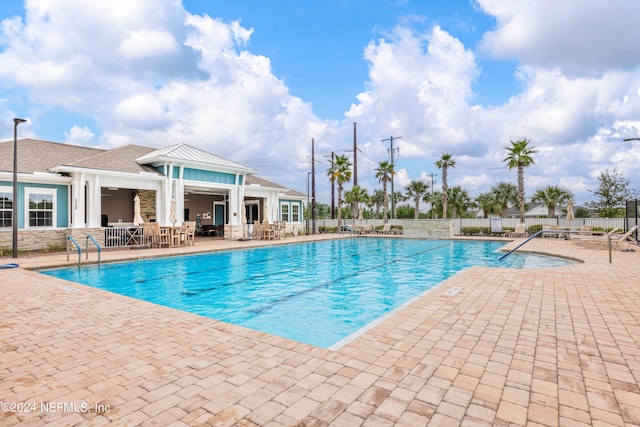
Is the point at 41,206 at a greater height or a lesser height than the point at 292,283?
greater

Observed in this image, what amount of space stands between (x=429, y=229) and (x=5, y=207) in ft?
73.2

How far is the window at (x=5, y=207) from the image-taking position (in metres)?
13.6

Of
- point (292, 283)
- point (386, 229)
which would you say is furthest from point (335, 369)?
point (386, 229)

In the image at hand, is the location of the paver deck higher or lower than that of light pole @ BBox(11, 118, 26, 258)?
lower

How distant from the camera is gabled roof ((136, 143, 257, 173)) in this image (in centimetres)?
1752

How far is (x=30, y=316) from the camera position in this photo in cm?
485

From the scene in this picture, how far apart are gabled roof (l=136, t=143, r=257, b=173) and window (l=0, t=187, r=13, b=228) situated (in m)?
5.59

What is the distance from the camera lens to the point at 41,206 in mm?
14477

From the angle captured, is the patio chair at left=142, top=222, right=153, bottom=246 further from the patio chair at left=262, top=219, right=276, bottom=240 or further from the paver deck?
the paver deck

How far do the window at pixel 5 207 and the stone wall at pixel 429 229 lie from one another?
21.2m

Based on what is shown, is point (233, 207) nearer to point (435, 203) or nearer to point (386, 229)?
point (386, 229)

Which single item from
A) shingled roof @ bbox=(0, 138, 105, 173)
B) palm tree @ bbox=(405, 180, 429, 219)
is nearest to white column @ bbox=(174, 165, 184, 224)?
shingled roof @ bbox=(0, 138, 105, 173)

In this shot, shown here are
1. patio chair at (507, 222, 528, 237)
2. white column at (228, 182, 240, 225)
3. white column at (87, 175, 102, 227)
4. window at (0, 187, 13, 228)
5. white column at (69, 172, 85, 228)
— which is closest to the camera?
window at (0, 187, 13, 228)

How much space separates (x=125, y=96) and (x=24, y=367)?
17.0m
